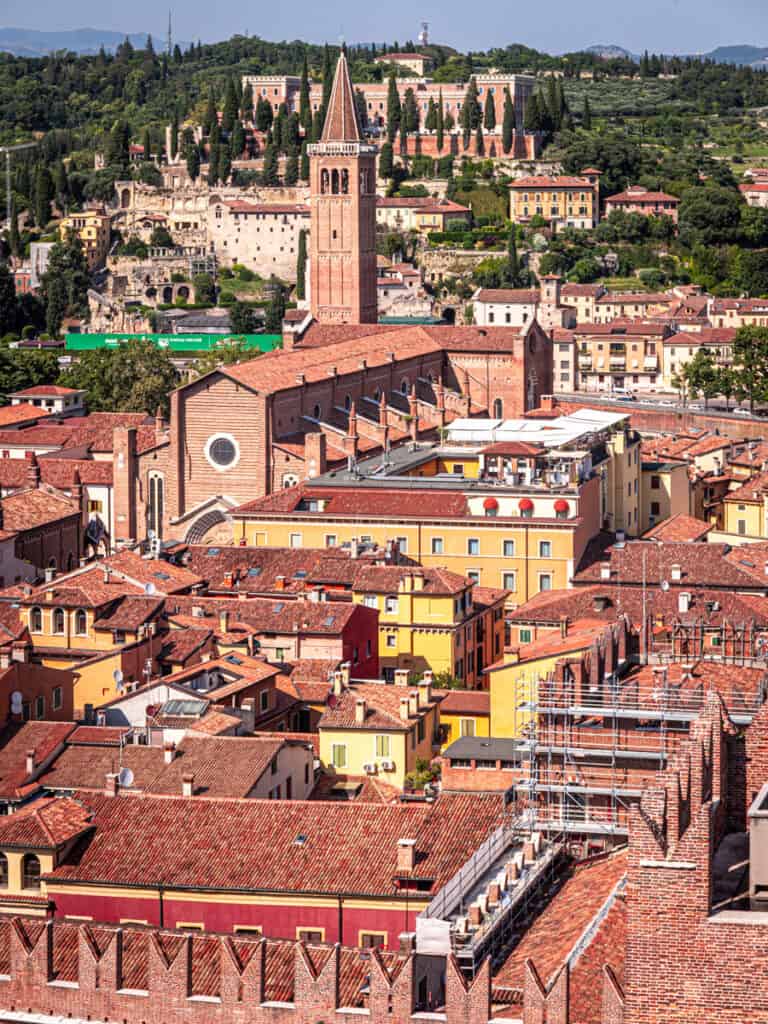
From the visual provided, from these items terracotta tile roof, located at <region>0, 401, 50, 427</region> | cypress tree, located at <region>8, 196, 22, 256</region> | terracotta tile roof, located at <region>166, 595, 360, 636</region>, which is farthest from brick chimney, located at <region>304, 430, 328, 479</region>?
cypress tree, located at <region>8, 196, 22, 256</region>

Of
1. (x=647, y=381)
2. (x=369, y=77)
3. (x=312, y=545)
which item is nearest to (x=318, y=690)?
(x=312, y=545)

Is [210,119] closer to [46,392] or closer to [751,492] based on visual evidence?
[46,392]

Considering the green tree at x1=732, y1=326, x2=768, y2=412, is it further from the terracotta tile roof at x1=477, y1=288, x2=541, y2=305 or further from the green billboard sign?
the green billboard sign

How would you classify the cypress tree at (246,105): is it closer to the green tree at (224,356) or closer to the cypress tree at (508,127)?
the cypress tree at (508,127)

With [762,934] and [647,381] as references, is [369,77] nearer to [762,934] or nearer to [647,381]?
[647,381]

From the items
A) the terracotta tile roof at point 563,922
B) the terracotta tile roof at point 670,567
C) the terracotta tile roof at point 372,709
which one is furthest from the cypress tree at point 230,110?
the terracotta tile roof at point 563,922
